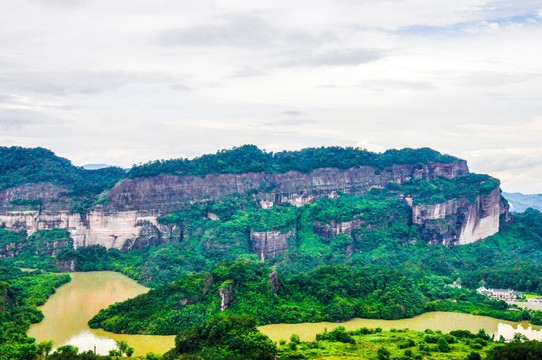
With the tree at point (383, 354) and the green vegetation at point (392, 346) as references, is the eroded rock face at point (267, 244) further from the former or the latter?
the tree at point (383, 354)

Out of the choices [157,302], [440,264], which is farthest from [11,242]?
[440,264]

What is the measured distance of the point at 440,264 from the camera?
4519 cm

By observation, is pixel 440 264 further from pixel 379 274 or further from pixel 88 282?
pixel 88 282

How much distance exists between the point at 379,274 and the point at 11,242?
3444cm

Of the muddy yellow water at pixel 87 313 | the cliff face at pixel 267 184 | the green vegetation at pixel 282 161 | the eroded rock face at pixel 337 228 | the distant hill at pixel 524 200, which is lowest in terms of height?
the muddy yellow water at pixel 87 313

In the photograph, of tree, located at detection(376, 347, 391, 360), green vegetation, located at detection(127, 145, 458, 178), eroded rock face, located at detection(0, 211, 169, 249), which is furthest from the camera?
green vegetation, located at detection(127, 145, 458, 178)

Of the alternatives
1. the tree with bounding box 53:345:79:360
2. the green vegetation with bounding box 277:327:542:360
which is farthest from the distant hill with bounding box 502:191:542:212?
the tree with bounding box 53:345:79:360

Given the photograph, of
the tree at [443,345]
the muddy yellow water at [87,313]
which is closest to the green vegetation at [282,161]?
the muddy yellow water at [87,313]

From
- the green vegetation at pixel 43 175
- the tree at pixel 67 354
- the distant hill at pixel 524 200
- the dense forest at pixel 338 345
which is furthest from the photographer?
the distant hill at pixel 524 200

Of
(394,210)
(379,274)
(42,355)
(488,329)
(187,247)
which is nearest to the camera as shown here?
(42,355)

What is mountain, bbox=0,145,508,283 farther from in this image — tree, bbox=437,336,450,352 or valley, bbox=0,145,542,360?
Result: tree, bbox=437,336,450,352

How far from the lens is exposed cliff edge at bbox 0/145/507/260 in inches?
2050

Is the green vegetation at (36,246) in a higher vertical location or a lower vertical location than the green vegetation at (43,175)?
lower

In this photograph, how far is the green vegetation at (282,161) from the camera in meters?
57.2
